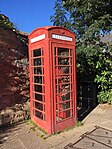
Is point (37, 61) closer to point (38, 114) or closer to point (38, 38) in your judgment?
point (38, 38)

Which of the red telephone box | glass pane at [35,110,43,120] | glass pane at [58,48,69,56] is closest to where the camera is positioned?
the red telephone box

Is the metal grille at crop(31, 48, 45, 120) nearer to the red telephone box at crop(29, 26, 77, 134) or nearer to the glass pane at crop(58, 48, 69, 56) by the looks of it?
the red telephone box at crop(29, 26, 77, 134)

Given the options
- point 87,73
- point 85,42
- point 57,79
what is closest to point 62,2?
point 85,42

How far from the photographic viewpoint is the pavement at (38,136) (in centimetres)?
368

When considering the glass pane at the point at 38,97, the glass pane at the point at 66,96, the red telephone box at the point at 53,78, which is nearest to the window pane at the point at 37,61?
the red telephone box at the point at 53,78

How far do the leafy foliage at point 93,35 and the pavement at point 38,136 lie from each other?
187cm

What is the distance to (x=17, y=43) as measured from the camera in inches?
201

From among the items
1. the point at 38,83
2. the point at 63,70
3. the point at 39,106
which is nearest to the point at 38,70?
the point at 38,83

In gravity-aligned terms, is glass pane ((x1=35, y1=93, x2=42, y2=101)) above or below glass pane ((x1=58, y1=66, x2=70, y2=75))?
below

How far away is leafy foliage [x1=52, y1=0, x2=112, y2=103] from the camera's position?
5.71m

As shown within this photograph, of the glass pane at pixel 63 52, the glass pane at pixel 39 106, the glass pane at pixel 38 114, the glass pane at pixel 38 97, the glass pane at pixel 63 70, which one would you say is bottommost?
Result: the glass pane at pixel 38 114

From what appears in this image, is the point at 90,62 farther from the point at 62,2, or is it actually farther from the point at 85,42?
the point at 62,2

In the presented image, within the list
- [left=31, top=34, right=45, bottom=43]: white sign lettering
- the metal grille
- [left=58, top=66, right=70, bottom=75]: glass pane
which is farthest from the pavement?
[left=31, top=34, right=45, bottom=43]: white sign lettering

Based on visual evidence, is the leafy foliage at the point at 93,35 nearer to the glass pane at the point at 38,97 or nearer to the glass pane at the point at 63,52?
the glass pane at the point at 63,52
